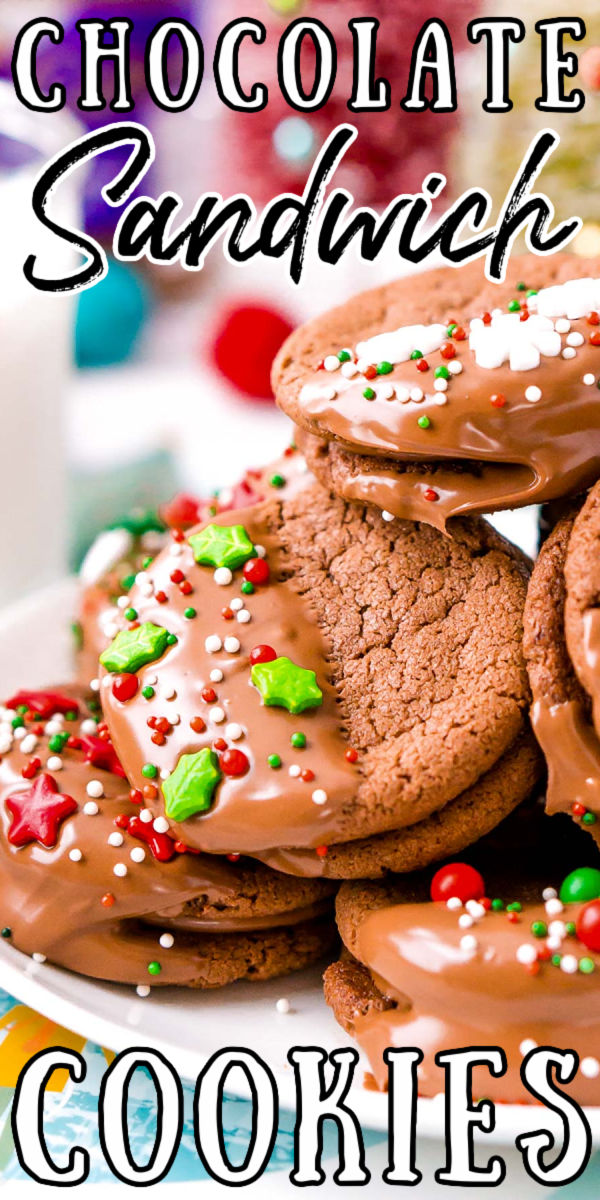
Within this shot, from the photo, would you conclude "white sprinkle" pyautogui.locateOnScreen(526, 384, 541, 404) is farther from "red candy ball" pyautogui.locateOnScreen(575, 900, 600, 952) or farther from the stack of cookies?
"red candy ball" pyautogui.locateOnScreen(575, 900, 600, 952)

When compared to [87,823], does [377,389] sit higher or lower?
higher

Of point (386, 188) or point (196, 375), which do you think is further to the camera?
point (196, 375)

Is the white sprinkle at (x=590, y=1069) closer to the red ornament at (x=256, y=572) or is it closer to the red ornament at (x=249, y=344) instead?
the red ornament at (x=256, y=572)

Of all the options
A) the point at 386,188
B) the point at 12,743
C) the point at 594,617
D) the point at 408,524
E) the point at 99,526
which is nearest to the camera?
the point at 594,617

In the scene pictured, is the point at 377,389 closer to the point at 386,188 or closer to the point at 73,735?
the point at 73,735

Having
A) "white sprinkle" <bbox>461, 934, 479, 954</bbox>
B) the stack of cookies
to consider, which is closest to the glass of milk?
the stack of cookies

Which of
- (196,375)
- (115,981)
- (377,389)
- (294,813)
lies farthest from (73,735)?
(196,375)
